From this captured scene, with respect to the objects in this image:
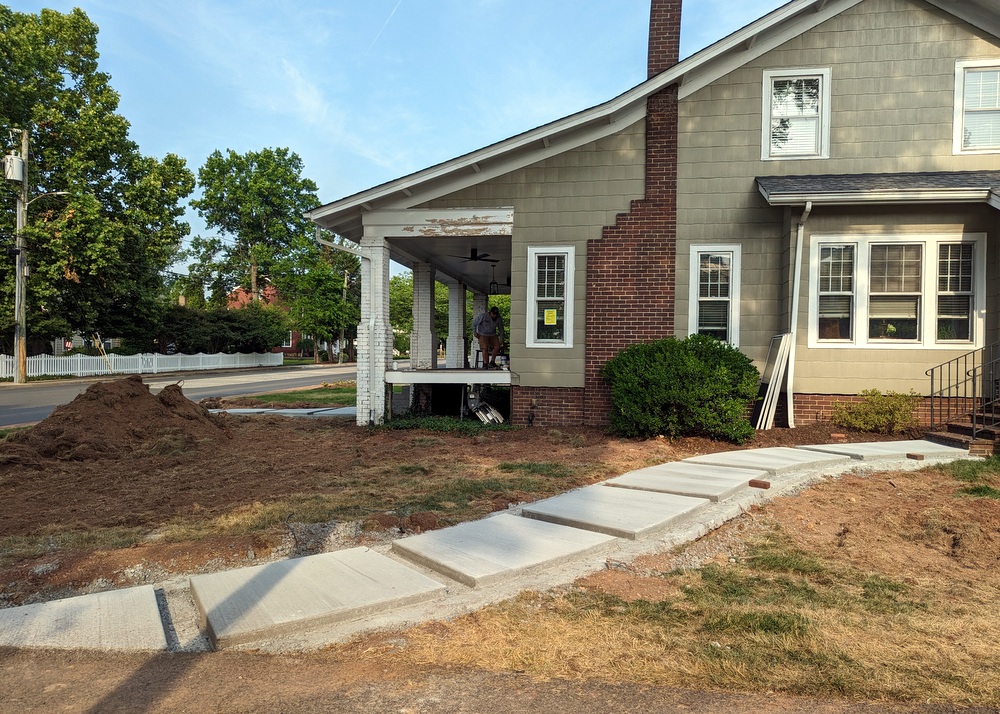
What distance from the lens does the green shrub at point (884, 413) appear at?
9.88 m

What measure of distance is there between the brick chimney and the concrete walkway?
27.7 feet

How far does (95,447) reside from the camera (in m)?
8.58

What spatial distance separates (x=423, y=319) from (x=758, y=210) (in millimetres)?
8014

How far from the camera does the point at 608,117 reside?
36.1ft

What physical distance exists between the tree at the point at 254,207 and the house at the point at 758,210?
46.8 meters

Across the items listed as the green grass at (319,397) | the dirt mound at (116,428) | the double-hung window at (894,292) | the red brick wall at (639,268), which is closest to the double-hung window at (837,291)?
the double-hung window at (894,292)

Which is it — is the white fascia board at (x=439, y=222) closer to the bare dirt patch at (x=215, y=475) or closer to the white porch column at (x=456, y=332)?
the bare dirt patch at (x=215, y=475)

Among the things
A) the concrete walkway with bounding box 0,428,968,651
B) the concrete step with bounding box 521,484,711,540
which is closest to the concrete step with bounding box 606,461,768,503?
the concrete walkway with bounding box 0,428,968,651

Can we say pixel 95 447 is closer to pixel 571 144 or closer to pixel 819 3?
pixel 571 144

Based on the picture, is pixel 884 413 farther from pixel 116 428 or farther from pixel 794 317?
pixel 116 428

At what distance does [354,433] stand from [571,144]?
6.25m

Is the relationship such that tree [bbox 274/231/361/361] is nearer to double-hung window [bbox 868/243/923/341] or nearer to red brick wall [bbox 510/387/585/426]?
red brick wall [bbox 510/387/585/426]

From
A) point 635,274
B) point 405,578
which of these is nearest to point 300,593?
A: point 405,578

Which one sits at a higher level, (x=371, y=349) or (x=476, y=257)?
(x=476, y=257)
